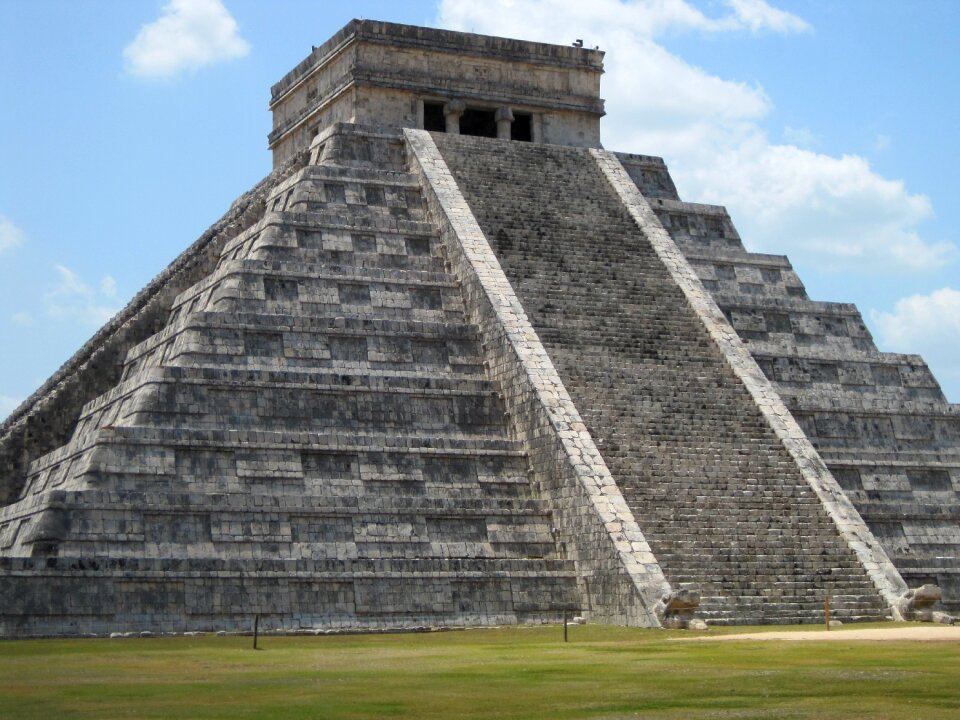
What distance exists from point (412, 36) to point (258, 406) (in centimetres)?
1154

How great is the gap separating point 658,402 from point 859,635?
24.3 feet

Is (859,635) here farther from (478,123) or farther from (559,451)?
(478,123)

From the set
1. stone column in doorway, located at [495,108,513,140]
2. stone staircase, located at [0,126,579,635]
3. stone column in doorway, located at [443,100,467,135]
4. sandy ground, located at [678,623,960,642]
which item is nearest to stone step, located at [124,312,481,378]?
stone staircase, located at [0,126,579,635]

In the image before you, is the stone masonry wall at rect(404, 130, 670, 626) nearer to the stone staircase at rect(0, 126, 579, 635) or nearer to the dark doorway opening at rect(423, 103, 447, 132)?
the stone staircase at rect(0, 126, 579, 635)

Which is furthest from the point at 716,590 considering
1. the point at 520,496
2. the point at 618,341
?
the point at 618,341

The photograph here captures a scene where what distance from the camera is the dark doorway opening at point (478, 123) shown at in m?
34.7

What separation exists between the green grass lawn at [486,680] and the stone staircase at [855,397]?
9.50 metres

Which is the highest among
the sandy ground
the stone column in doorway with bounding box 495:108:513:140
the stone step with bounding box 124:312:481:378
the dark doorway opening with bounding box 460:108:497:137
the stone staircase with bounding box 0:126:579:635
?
the dark doorway opening with bounding box 460:108:497:137

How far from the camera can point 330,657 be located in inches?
645

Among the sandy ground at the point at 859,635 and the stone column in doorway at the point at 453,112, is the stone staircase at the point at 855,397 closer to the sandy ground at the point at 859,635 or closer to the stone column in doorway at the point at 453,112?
the stone column in doorway at the point at 453,112

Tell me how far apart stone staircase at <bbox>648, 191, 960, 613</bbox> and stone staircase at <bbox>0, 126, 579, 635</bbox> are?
591cm

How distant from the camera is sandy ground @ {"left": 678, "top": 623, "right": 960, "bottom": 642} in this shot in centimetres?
1805

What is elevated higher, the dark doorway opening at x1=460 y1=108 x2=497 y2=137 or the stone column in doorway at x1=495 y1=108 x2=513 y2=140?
the dark doorway opening at x1=460 y1=108 x2=497 y2=137

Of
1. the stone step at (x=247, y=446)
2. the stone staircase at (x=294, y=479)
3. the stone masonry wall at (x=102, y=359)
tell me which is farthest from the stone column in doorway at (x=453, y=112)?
the stone step at (x=247, y=446)
